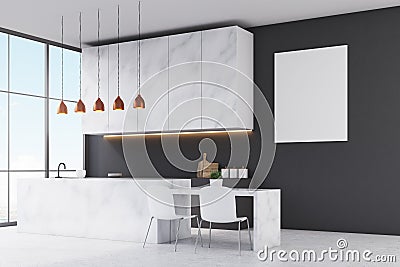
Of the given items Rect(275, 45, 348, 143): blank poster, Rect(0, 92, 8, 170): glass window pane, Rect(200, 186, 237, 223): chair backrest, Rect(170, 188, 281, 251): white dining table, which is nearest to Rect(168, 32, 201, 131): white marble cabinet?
Rect(275, 45, 348, 143): blank poster

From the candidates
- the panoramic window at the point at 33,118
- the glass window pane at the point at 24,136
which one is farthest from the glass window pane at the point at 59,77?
the glass window pane at the point at 24,136

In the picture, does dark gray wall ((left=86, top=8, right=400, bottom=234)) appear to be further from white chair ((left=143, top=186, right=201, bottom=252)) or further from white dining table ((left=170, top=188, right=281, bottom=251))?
white chair ((left=143, top=186, right=201, bottom=252))

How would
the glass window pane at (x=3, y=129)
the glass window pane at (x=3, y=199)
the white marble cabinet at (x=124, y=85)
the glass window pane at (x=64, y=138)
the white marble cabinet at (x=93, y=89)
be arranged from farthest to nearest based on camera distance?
the glass window pane at (x=3, y=199) < the glass window pane at (x=3, y=129) < the glass window pane at (x=64, y=138) < the white marble cabinet at (x=93, y=89) < the white marble cabinet at (x=124, y=85)

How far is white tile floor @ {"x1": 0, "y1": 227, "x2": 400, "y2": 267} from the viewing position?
5.68m

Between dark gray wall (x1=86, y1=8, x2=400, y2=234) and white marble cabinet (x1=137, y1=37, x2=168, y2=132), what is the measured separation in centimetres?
141

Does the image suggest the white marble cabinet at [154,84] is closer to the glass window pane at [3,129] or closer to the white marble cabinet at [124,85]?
the white marble cabinet at [124,85]

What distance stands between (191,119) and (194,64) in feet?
2.60

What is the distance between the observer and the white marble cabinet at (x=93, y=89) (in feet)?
31.3

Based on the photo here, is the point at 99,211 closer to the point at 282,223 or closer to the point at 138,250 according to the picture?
the point at 138,250

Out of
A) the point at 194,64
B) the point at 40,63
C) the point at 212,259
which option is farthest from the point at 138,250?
the point at 40,63

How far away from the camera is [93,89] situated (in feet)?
31.7

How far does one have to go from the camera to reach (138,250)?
6.48 meters

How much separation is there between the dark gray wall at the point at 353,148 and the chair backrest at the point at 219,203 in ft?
7.52

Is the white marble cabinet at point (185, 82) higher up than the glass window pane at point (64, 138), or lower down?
higher up
